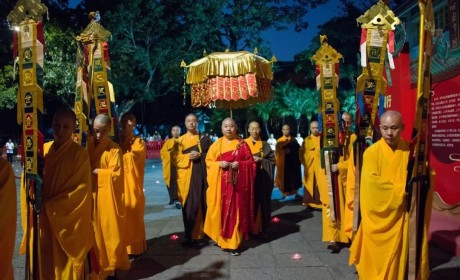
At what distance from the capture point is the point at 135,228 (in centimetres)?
531

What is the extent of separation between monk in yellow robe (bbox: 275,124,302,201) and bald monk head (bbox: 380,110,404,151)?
6331 millimetres

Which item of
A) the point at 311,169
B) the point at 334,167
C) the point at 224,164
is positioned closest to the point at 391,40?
the point at 334,167

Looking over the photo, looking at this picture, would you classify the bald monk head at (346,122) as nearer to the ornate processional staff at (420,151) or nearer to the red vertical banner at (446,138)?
the red vertical banner at (446,138)

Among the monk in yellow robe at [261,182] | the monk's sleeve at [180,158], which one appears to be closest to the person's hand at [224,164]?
the monk's sleeve at [180,158]

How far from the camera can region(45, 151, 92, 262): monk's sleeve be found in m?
3.33

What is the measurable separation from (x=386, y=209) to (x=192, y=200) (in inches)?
127

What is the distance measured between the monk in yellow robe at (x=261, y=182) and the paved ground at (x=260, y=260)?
255 mm

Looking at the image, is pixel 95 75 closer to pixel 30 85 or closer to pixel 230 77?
pixel 30 85

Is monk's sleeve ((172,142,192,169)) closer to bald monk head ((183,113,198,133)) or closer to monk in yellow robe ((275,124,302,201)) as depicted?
bald monk head ((183,113,198,133))

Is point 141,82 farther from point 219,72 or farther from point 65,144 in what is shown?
point 65,144

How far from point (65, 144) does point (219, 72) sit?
387cm

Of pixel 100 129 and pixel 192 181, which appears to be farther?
pixel 192 181

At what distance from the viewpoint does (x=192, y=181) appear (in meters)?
6.15

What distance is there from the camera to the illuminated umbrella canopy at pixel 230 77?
6.86 meters
